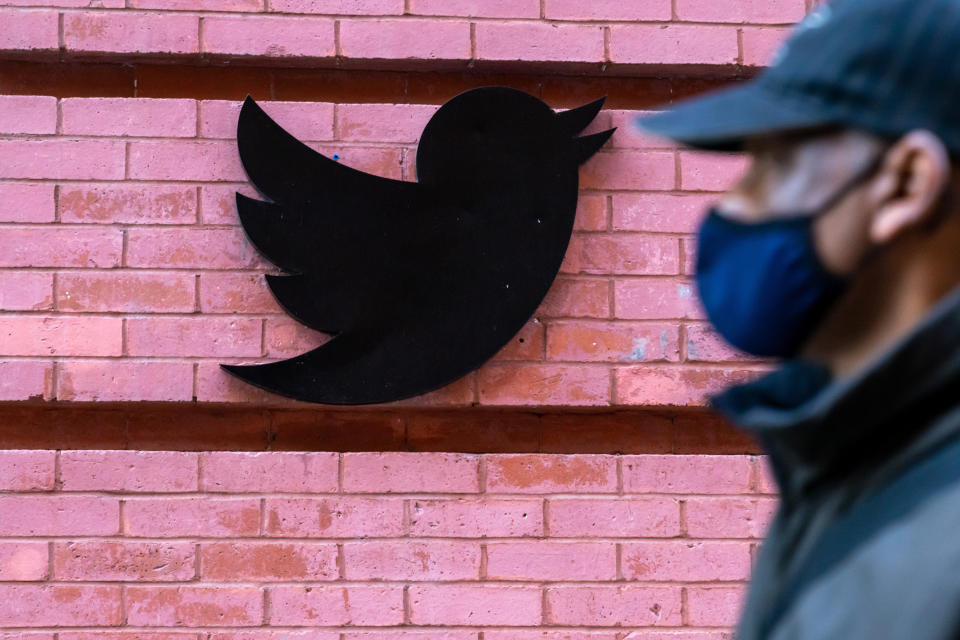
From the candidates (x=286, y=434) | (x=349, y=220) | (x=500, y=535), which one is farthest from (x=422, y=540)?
(x=349, y=220)

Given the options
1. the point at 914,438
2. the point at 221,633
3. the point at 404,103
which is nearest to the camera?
the point at 914,438

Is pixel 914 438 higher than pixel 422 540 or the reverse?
higher

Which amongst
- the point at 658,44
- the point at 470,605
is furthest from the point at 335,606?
the point at 658,44

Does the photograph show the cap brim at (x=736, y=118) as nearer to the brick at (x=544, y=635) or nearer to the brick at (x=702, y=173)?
the brick at (x=702, y=173)

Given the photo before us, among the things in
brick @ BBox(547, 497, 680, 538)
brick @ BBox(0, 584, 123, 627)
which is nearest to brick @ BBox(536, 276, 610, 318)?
brick @ BBox(547, 497, 680, 538)

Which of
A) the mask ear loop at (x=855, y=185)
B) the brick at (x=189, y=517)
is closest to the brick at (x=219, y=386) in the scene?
the brick at (x=189, y=517)

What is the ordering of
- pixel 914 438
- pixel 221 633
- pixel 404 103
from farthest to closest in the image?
pixel 404 103 < pixel 221 633 < pixel 914 438

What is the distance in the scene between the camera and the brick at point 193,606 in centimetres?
240

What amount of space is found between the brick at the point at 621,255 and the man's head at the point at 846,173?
1.50 meters

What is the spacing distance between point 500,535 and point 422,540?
18 cm

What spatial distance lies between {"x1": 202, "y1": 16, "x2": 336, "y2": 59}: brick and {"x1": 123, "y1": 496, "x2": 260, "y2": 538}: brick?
1075 millimetres

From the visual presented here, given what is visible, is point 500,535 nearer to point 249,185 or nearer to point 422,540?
point 422,540

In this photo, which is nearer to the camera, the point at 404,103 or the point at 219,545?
the point at 219,545

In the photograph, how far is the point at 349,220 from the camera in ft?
8.07
